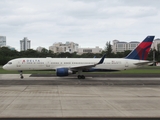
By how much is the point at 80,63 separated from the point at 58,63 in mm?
3053

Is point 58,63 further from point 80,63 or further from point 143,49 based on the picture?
point 143,49

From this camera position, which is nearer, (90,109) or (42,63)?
(90,109)

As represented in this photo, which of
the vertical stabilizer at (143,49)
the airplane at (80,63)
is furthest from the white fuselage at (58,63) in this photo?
the vertical stabilizer at (143,49)

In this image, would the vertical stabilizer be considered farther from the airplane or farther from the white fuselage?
the white fuselage

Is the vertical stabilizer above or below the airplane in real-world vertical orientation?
above

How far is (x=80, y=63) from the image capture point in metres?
31.6

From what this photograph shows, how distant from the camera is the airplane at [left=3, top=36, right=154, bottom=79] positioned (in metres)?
30.0

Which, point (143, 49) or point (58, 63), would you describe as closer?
point (58, 63)

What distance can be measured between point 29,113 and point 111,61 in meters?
22.9

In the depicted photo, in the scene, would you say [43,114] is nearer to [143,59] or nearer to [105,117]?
[105,117]

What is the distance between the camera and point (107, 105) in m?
12.2

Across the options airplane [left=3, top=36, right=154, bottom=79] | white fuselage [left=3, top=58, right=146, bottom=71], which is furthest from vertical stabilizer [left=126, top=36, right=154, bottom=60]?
white fuselage [left=3, top=58, right=146, bottom=71]

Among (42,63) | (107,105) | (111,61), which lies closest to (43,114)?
(107,105)

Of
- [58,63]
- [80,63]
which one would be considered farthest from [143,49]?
[58,63]
